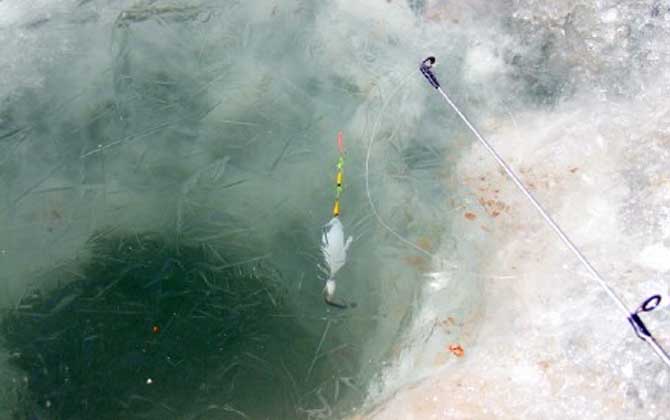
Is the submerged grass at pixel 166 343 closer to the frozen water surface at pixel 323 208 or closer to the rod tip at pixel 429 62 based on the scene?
the frozen water surface at pixel 323 208

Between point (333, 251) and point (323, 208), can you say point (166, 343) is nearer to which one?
point (333, 251)

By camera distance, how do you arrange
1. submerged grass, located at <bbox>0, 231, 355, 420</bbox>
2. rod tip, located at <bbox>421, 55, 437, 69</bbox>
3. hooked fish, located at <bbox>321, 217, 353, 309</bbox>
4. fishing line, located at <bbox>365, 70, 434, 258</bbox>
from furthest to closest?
rod tip, located at <bbox>421, 55, 437, 69</bbox> < fishing line, located at <bbox>365, 70, 434, 258</bbox> < hooked fish, located at <bbox>321, 217, 353, 309</bbox> < submerged grass, located at <bbox>0, 231, 355, 420</bbox>

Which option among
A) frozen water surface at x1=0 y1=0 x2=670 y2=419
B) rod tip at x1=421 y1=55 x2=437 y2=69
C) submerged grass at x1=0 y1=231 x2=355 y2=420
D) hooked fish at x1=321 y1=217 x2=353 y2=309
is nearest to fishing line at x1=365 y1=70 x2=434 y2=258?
frozen water surface at x1=0 y1=0 x2=670 y2=419

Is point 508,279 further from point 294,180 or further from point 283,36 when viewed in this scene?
point 283,36

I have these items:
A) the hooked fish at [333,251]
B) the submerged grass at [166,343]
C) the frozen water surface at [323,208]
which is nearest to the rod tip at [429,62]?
the frozen water surface at [323,208]

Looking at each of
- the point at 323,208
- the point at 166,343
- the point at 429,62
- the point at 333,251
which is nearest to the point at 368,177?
the point at 323,208

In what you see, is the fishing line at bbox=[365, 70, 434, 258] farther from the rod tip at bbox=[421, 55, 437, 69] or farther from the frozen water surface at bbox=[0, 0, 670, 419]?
A: the rod tip at bbox=[421, 55, 437, 69]

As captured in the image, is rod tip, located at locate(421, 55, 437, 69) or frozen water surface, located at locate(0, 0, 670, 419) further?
rod tip, located at locate(421, 55, 437, 69)
